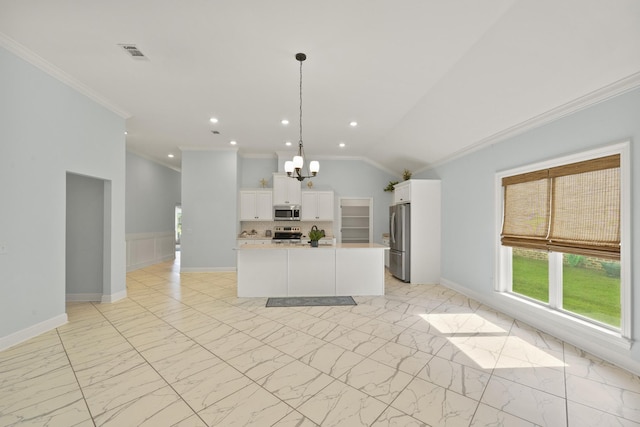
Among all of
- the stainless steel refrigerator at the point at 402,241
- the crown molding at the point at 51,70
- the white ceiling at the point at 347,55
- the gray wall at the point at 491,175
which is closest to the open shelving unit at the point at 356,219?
the stainless steel refrigerator at the point at 402,241

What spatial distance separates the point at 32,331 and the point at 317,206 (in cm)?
561

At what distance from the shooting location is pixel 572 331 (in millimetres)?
3162

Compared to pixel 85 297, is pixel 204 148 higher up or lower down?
higher up

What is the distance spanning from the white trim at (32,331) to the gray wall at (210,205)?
11.5ft

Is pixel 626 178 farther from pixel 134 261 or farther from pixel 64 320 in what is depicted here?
pixel 134 261

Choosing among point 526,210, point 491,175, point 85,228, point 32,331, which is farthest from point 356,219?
point 32,331

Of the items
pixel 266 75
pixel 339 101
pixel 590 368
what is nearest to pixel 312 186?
pixel 339 101

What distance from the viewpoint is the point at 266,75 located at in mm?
3613

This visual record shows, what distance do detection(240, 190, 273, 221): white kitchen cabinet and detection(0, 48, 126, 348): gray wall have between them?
3552 mm

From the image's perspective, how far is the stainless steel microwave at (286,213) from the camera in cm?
752

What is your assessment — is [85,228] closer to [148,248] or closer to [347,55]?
[148,248]

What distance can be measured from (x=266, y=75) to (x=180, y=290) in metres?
4.26

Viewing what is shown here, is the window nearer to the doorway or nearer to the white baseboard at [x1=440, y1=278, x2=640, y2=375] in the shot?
the white baseboard at [x1=440, y1=278, x2=640, y2=375]

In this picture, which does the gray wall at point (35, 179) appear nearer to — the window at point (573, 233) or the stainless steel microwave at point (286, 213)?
the stainless steel microwave at point (286, 213)
